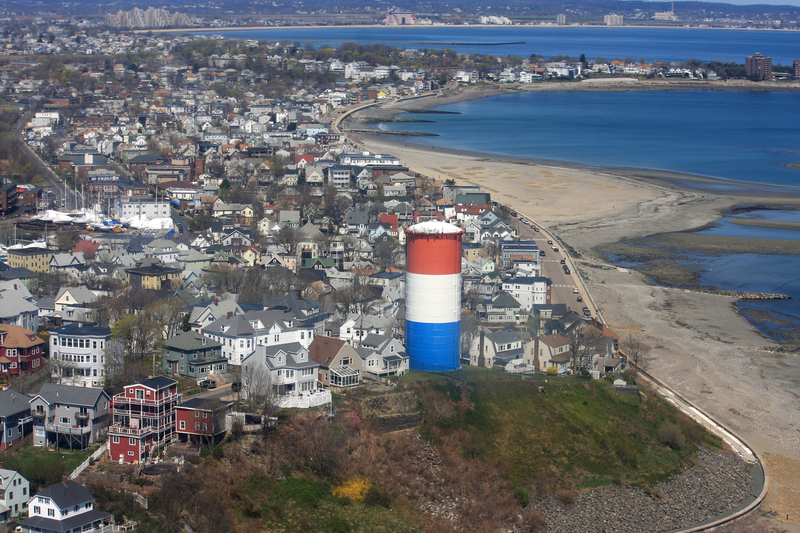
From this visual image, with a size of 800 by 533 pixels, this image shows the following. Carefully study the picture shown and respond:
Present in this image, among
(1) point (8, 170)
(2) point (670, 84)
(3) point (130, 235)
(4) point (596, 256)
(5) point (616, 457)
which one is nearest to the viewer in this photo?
(5) point (616, 457)

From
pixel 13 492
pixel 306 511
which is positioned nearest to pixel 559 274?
pixel 306 511

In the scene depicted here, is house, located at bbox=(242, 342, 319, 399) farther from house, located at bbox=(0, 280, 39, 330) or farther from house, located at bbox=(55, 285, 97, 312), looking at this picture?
house, located at bbox=(55, 285, 97, 312)

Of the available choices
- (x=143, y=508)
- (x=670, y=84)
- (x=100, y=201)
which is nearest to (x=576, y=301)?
(x=143, y=508)

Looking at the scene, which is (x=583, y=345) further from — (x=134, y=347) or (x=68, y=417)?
(x=68, y=417)

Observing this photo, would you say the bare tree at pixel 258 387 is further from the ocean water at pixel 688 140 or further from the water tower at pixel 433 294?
the ocean water at pixel 688 140

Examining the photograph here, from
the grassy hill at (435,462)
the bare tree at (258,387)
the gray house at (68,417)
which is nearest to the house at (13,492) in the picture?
the grassy hill at (435,462)

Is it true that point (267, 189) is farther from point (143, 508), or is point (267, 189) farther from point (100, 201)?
point (143, 508)
